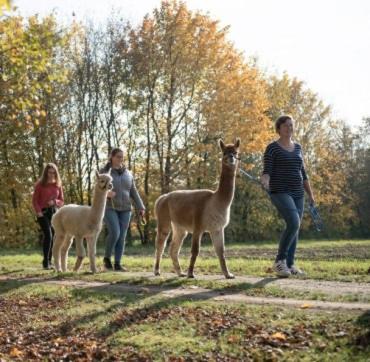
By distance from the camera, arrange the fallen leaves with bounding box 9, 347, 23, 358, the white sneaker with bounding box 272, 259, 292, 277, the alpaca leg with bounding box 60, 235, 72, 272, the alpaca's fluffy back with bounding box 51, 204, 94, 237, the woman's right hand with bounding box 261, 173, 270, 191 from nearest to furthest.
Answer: the fallen leaves with bounding box 9, 347, 23, 358, the woman's right hand with bounding box 261, 173, 270, 191, the white sneaker with bounding box 272, 259, 292, 277, the alpaca's fluffy back with bounding box 51, 204, 94, 237, the alpaca leg with bounding box 60, 235, 72, 272

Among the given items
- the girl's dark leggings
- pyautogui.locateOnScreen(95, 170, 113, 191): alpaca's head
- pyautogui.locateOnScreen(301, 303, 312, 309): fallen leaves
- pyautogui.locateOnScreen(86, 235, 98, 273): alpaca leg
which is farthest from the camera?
the girl's dark leggings

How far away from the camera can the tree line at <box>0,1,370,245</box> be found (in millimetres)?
27906

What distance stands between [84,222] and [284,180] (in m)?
4.35

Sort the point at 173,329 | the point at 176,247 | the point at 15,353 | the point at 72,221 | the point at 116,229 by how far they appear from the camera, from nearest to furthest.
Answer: the point at 15,353, the point at 173,329, the point at 176,247, the point at 72,221, the point at 116,229

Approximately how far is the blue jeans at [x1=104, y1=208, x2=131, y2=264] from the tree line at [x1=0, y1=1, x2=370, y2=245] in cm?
1552

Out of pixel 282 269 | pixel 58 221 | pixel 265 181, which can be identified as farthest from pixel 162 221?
pixel 58 221

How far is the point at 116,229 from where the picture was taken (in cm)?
1202

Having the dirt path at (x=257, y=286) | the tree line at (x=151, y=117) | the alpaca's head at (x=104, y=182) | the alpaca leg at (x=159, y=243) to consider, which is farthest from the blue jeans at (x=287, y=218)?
the tree line at (x=151, y=117)

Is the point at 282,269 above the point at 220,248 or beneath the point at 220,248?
beneath

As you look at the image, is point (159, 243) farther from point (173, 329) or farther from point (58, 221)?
point (173, 329)

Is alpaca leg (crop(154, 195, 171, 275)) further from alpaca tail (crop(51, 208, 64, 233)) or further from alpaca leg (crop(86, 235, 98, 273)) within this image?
alpaca tail (crop(51, 208, 64, 233))

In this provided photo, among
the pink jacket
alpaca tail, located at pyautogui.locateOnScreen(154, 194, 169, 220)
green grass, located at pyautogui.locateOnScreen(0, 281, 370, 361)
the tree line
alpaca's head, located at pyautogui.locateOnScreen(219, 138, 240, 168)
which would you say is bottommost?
green grass, located at pyautogui.locateOnScreen(0, 281, 370, 361)

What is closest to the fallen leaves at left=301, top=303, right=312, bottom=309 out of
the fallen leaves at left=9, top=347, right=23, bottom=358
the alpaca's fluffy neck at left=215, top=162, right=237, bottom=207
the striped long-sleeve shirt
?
the striped long-sleeve shirt

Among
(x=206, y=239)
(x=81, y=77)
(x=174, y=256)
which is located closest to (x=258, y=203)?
(x=206, y=239)
